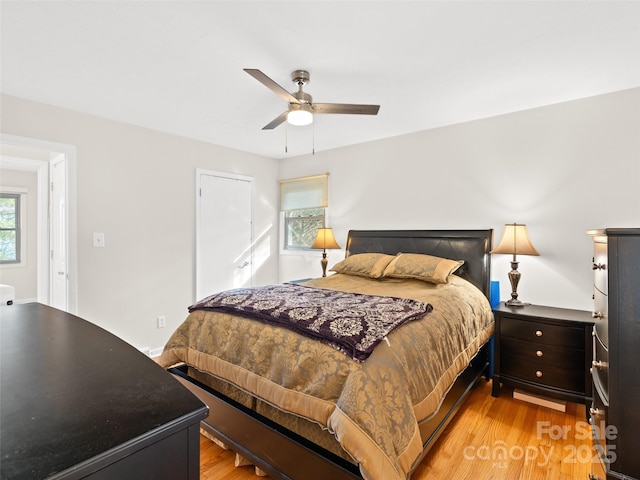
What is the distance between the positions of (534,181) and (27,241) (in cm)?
727

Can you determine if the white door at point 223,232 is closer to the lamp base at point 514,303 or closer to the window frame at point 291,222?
the window frame at point 291,222

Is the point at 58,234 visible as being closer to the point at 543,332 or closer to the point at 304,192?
the point at 304,192

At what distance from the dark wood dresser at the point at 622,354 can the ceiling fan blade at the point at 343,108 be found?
148 cm

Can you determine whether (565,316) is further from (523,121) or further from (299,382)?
(299,382)

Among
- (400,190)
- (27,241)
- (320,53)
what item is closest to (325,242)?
(400,190)

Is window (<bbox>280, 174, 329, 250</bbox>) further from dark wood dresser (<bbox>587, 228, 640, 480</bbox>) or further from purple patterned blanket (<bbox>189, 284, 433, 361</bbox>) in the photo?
dark wood dresser (<bbox>587, 228, 640, 480</bbox>)

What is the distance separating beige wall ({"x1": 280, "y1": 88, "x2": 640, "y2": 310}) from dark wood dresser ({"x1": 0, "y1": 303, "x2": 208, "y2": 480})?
3170 mm

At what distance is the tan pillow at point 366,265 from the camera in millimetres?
3234

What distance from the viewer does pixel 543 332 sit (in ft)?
8.02

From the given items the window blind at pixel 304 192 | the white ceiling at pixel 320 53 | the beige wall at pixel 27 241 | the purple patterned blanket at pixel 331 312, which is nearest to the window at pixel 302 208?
the window blind at pixel 304 192

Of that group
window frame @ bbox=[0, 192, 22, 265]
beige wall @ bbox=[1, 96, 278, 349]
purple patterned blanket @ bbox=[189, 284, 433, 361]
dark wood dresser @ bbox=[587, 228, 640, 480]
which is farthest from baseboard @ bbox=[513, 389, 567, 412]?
window frame @ bbox=[0, 192, 22, 265]

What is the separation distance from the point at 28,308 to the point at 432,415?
1981mm

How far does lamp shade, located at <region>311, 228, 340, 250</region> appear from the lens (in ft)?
13.4

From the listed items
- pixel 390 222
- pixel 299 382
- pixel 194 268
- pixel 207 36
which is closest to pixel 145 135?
pixel 194 268
